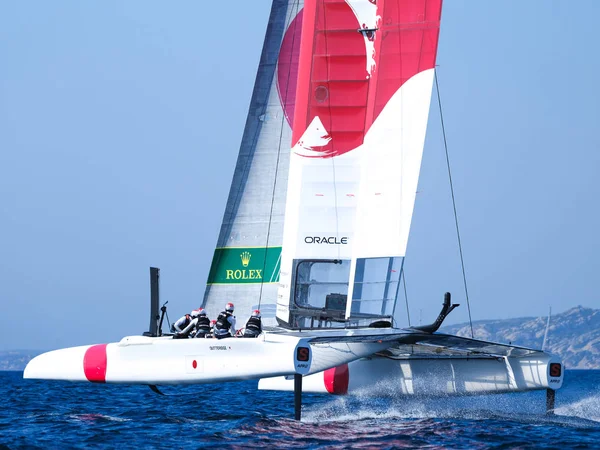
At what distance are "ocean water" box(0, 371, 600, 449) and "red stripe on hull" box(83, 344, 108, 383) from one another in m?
0.59

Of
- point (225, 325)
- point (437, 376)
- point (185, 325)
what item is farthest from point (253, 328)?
point (437, 376)

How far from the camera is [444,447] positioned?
1027 centimetres

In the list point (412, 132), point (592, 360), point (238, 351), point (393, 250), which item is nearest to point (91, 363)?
point (238, 351)

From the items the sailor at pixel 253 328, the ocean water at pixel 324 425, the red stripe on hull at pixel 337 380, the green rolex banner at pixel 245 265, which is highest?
the green rolex banner at pixel 245 265

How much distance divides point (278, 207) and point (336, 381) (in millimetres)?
3399

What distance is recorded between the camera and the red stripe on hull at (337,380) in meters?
14.5

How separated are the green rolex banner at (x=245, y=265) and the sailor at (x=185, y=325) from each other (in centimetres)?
234

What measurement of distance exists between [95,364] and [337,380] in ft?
11.4

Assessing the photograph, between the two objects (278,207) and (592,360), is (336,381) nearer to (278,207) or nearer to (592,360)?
(278,207)

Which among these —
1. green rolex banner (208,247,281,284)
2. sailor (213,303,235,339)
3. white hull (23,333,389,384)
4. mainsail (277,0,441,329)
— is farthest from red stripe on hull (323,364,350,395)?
green rolex banner (208,247,281,284)

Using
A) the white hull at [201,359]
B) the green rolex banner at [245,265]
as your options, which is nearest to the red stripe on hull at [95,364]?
the white hull at [201,359]

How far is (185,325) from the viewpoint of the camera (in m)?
14.2

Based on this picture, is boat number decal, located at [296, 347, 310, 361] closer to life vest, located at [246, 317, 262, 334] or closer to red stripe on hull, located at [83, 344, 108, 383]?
life vest, located at [246, 317, 262, 334]

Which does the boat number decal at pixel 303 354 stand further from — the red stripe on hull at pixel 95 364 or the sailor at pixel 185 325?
the red stripe on hull at pixel 95 364
